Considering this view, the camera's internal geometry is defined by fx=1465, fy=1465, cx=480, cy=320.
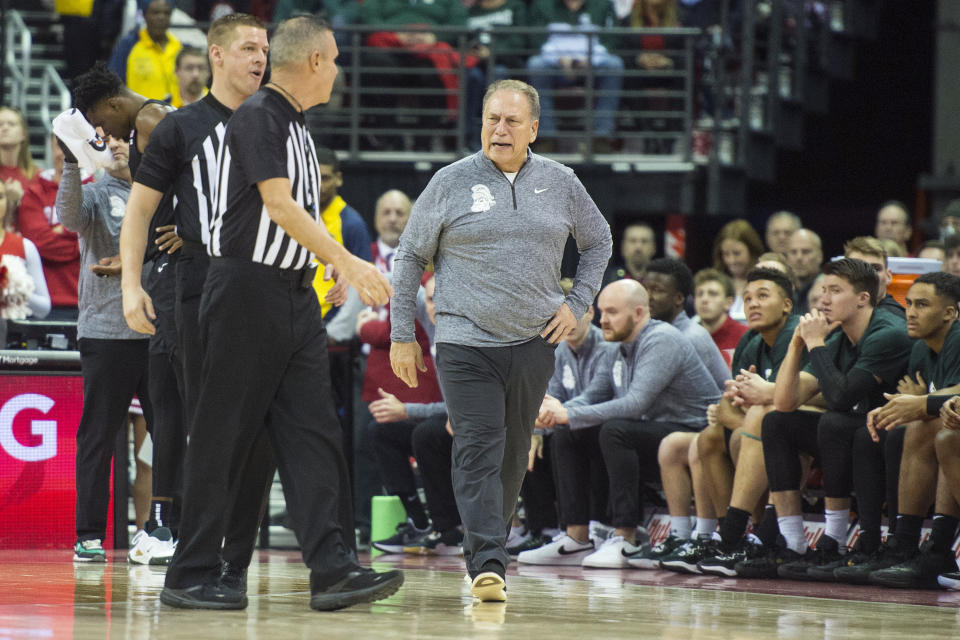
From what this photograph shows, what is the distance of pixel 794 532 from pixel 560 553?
1.35 meters

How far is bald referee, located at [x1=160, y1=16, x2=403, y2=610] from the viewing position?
455 centimetres

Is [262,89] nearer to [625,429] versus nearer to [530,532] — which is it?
[625,429]

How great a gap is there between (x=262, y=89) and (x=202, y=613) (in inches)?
65.8

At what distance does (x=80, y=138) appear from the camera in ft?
21.2

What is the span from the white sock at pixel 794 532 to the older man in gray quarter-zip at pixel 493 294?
1.96 meters

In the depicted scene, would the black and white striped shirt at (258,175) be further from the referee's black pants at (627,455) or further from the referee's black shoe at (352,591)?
the referee's black pants at (627,455)

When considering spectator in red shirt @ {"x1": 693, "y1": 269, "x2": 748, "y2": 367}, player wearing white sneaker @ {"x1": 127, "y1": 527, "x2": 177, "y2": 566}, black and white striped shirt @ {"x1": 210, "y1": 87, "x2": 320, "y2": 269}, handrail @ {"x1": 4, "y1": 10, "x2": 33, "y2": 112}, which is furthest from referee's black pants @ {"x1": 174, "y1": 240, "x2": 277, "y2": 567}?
handrail @ {"x1": 4, "y1": 10, "x2": 33, "y2": 112}

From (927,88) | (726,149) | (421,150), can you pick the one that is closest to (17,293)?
(421,150)

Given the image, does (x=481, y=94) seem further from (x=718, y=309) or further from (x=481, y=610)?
(x=481, y=610)

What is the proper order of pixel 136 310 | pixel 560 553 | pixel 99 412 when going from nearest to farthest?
pixel 136 310 < pixel 99 412 < pixel 560 553

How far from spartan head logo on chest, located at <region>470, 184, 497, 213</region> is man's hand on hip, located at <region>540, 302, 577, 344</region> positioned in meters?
0.47

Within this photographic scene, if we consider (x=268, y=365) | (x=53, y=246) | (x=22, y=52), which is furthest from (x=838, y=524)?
(x=22, y=52)

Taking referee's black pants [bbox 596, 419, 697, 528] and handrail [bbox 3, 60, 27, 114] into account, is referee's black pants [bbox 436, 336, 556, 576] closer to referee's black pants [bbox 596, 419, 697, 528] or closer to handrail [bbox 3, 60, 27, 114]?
referee's black pants [bbox 596, 419, 697, 528]

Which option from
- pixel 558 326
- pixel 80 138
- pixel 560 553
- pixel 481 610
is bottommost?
pixel 560 553
